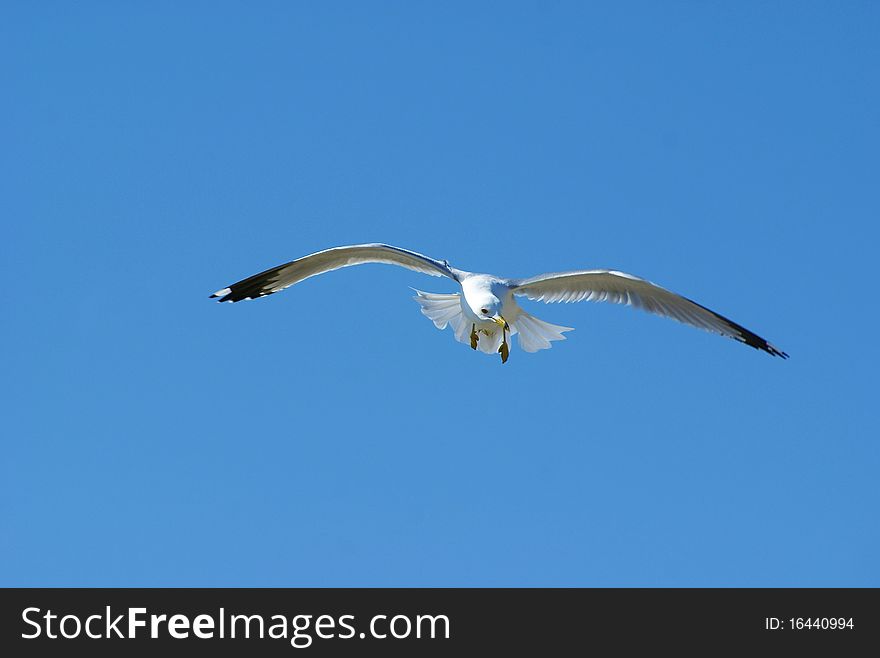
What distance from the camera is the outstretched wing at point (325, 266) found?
7805 millimetres

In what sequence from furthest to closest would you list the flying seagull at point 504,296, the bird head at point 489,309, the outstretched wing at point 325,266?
the outstretched wing at point 325,266 < the flying seagull at point 504,296 < the bird head at point 489,309

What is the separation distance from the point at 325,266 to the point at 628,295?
7.20 feet

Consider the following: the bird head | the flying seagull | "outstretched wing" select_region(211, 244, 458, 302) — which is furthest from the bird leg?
"outstretched wing" select_region(211, 244, 458, 302)

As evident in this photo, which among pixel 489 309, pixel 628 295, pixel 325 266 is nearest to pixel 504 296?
pixel 489 309

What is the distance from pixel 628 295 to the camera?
7.75 m

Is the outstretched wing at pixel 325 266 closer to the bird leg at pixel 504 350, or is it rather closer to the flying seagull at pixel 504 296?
the flying seagull at pixel 504 296

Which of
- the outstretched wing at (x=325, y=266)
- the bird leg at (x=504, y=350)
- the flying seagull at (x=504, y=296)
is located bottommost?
the bird leg at (x=504, y=350)

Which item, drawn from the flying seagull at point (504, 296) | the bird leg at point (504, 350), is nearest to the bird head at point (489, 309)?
the flying seagull at point (504, 296)

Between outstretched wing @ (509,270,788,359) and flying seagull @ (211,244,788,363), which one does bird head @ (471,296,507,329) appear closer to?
flying seagull @ (211,244,788,363)

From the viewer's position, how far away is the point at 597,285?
305 inches

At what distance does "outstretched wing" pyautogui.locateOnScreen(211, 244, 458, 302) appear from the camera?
25.6 ft
